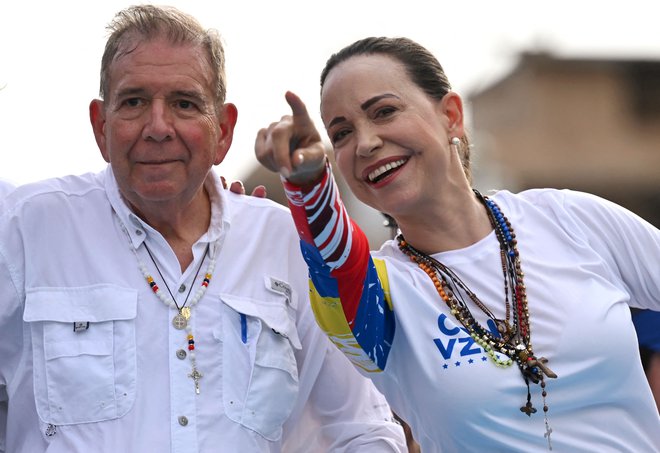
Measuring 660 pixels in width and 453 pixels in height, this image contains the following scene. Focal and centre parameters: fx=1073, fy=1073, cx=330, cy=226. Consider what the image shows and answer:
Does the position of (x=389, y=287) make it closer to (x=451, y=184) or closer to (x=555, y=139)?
(x=451, y=184)

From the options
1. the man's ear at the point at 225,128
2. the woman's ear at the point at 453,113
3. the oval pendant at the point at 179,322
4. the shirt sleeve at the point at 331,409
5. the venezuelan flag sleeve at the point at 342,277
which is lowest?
the shirt sleeve at the point at 331,409

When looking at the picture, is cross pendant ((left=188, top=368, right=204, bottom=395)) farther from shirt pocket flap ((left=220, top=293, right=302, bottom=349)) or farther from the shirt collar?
the shirt collar

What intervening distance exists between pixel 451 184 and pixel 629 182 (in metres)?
27.0

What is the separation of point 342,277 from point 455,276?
468 millimetres

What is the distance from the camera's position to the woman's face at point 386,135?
3.36 metres

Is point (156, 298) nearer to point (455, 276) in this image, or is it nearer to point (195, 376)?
point (195, 376)

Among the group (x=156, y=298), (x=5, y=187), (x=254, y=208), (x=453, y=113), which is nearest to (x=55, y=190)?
(x=5, y=187)

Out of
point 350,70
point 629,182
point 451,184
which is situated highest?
point 350,70

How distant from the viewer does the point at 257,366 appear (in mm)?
3549

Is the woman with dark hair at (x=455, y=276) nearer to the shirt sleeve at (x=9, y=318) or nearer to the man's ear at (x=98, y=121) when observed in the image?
the man's ear at (x=98, y=121)

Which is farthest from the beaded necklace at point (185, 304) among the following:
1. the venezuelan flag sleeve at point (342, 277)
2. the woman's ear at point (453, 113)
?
the woman's ear at point (453, 113)

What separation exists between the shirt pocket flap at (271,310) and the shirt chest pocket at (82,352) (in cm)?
34

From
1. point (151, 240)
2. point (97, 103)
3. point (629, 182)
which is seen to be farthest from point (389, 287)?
point (629, 182)

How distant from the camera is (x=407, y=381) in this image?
10.7 ft
